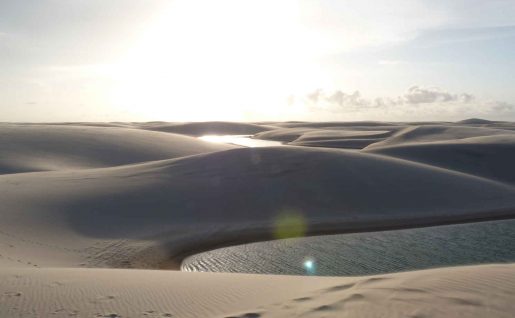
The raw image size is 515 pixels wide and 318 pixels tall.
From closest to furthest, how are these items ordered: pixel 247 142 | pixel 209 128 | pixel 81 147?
pixel 81 147, pixel 247 142, pixel 209 128

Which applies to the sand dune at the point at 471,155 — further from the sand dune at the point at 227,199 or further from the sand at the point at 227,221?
the sand dune at the point at 227,199

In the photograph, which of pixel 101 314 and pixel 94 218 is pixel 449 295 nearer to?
pixel 101 314

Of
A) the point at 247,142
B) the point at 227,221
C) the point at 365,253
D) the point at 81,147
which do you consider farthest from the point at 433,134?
the point at 365,253

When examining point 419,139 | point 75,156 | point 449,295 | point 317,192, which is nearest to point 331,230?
point 317,192

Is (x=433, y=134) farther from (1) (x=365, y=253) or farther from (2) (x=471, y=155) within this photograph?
(1) (x=365, y=253)

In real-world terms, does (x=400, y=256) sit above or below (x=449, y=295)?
below
